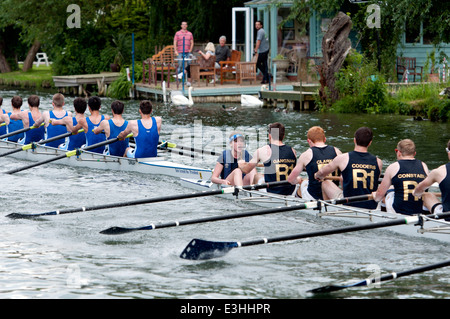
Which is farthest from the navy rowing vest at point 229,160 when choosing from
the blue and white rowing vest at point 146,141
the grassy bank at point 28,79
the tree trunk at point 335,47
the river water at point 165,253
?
the grassy bank at point 28,79

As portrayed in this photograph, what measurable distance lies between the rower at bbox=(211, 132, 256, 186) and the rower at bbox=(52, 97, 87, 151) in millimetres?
3964

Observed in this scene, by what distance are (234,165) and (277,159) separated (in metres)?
1.03

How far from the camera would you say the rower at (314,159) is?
10.6m

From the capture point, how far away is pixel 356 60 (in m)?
25.2

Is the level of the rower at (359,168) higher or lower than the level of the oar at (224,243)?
higher

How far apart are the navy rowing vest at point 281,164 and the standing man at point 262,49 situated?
1743cm

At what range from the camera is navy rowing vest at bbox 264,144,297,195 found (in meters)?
11.2

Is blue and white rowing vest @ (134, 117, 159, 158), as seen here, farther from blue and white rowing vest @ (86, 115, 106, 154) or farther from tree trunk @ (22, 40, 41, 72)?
tree trunk @ (22, 40, 41, 72)

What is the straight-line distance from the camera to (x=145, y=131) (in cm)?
1438

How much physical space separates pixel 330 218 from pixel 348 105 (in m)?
14.2

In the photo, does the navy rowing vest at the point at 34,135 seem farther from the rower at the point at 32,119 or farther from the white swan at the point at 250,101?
the white swan at the point at 250,101

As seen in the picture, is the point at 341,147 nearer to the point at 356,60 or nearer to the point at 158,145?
the point at 158,145

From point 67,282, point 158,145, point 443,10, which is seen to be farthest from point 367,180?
point 443,10

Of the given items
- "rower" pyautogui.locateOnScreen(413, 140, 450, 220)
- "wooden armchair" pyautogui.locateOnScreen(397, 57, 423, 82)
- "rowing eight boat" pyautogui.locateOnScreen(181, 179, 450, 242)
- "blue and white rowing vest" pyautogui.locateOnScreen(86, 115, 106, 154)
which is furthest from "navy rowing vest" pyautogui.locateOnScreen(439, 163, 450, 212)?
"wooden armchair" pyautogui.locateOnScreen(397, 57, 423, 82)
